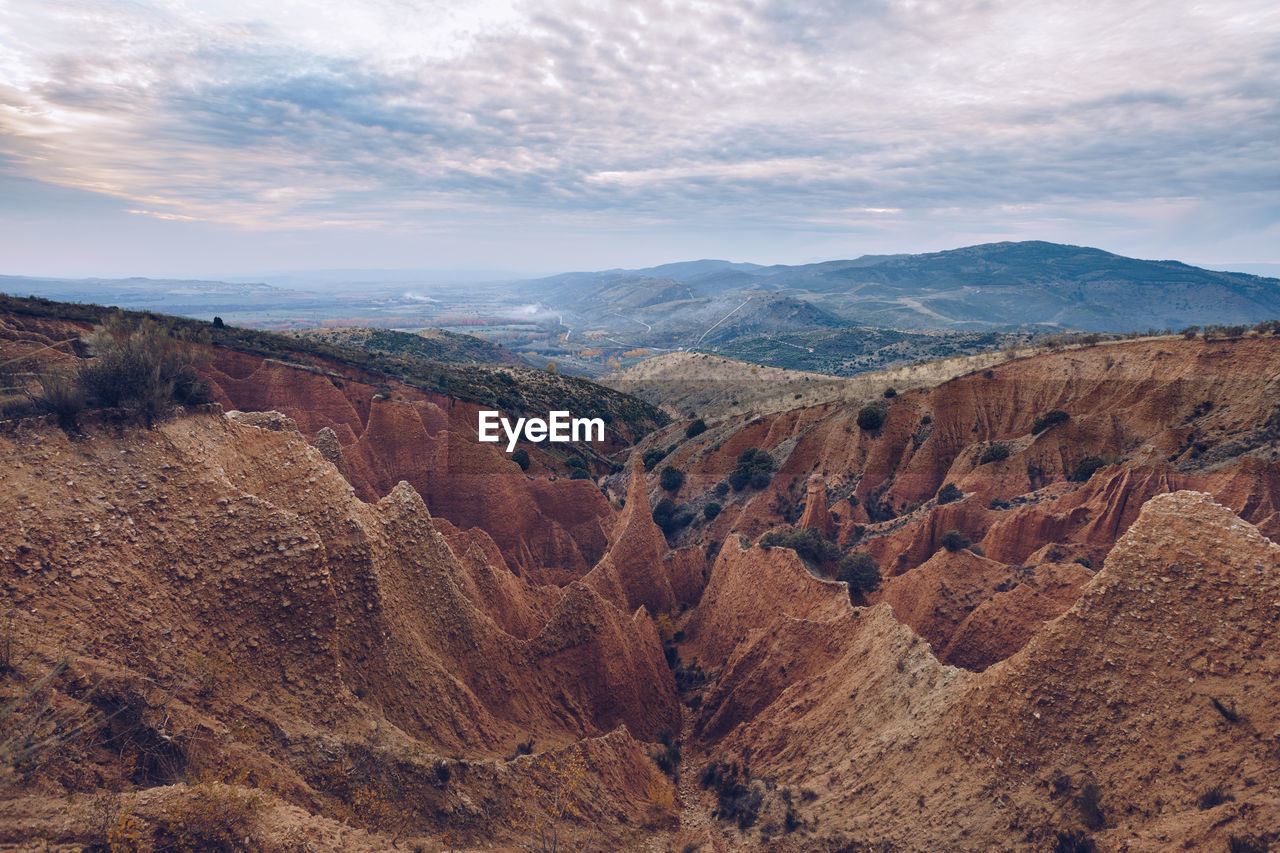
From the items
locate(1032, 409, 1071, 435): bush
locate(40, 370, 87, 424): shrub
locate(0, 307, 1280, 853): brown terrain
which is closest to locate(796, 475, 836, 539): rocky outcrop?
locate(0, 307, 1280, 853): brown terrain

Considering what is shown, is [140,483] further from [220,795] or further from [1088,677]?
[1088,677]

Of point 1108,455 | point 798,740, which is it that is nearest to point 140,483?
point 798,740

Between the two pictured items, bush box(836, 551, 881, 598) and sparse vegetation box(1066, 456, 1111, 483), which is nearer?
bush box(836, 551, 881, 598)

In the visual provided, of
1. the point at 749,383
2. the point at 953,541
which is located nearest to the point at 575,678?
the point at 953,541

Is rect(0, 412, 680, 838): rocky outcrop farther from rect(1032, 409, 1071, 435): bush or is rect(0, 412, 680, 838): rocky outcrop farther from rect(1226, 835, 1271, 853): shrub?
rect(1032, 409, 1071, 435): bush

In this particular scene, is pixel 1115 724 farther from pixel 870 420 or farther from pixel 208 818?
pixel 870 420

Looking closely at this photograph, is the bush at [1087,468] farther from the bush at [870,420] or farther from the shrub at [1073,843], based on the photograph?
the shrub at [1073,843]
